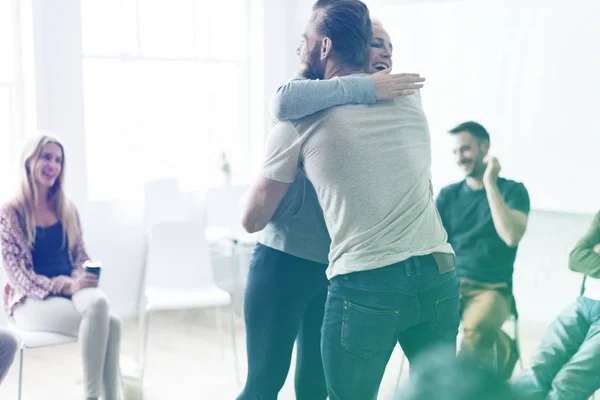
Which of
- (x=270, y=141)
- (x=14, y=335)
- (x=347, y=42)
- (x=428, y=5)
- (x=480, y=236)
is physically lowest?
(x=14, y=335)

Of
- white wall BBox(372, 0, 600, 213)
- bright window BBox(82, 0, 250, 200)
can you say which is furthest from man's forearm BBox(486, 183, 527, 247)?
bright window BBox(82, 0, 250, 200)

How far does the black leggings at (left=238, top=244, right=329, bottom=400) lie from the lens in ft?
5.32

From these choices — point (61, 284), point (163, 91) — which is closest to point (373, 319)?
point (61, 284)

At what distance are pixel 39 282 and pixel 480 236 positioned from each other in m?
1.77

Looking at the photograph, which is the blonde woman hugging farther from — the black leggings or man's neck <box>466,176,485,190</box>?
man's neck <box>466,176,485,190</box>

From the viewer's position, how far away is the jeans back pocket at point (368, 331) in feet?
4.27

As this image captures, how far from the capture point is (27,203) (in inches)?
112

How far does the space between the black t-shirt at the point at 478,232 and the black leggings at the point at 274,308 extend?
1.34m

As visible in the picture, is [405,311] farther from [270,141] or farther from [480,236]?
[480,236]

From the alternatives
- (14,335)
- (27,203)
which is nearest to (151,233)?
(27,203)

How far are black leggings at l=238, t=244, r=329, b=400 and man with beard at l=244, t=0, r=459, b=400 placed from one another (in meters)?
0.28

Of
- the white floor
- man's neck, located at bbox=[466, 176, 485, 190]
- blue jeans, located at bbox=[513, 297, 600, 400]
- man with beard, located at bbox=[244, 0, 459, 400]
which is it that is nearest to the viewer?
man with beard, located at bbox=[244, 0, 459, 400]

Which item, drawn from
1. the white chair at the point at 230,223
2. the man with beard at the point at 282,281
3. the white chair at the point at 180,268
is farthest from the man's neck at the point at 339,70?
the white chair at the point at 230,223

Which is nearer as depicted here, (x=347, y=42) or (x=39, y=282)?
(x=347, y=42)
